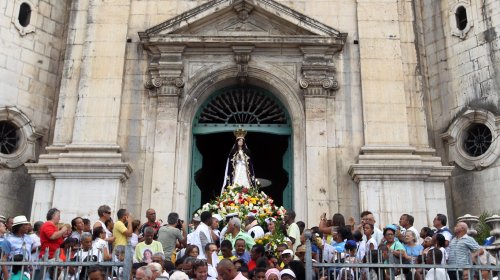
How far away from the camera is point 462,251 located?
996cm

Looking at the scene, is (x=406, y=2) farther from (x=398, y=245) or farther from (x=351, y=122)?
(x=398, y=245)

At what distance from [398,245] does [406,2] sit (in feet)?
35.5

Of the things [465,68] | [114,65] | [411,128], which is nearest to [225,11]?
[114,65]

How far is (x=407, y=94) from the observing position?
18.0 m

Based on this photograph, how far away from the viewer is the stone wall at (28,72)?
18.8m

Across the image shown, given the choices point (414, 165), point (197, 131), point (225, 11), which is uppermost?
point (225, 11)

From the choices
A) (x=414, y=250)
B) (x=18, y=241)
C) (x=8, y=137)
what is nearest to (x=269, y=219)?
(x=414, y=250)

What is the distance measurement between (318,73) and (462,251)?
8.88 metres

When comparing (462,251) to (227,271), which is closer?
(227,271)

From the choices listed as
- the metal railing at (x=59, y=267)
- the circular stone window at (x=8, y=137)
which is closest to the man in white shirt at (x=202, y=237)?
the metal railing at (x=59, y=267)

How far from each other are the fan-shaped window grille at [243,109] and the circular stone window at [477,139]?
224 inches

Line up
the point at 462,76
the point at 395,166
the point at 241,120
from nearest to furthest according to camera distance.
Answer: the point at 395,166 → the point at 241,120 → the point at 462,76

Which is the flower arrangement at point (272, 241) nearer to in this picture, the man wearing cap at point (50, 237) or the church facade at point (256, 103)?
the man wearing cap at point (50, 237)

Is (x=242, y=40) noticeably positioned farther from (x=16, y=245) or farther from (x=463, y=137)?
(x=16, y=245)
